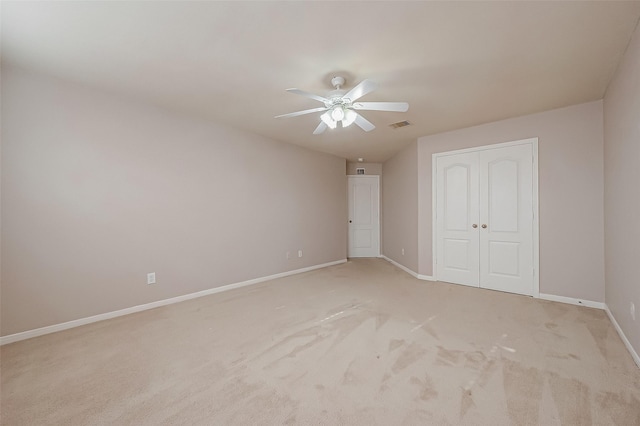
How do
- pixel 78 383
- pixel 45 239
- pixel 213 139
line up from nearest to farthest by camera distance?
pixel 78 383 → pixel 45 239 → pixel 213 139

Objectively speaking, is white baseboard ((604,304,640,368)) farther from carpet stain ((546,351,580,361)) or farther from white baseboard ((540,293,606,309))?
carpet stain ((546,351,580,361))

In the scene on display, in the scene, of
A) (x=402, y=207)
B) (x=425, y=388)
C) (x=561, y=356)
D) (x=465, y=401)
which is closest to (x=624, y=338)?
(x=561, y=356)

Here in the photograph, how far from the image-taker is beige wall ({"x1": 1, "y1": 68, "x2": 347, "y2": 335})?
98.7 inches

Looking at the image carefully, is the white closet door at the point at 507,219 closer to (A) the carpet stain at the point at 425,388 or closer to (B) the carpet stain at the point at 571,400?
(B) the carpet stain at the point at 571,400

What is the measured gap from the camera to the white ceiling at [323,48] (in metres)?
1.78

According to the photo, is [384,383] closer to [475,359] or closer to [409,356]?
[409,356]

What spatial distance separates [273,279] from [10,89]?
3.73m

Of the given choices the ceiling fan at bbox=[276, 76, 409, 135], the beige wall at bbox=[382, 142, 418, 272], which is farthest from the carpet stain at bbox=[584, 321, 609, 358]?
the ceiling fan at bbox=[276, 76, 409, 135]

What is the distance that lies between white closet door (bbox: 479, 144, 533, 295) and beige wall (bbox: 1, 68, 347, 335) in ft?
10.9

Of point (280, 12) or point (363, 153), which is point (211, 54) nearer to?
point (280, 12)

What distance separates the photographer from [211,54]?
7.36 feet

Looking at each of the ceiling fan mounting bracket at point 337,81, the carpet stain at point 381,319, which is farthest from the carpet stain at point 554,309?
the ceiling fan mounting bracket at point 337,81

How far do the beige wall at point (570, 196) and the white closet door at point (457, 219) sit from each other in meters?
0.74

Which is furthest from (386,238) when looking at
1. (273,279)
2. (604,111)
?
(604,111)
